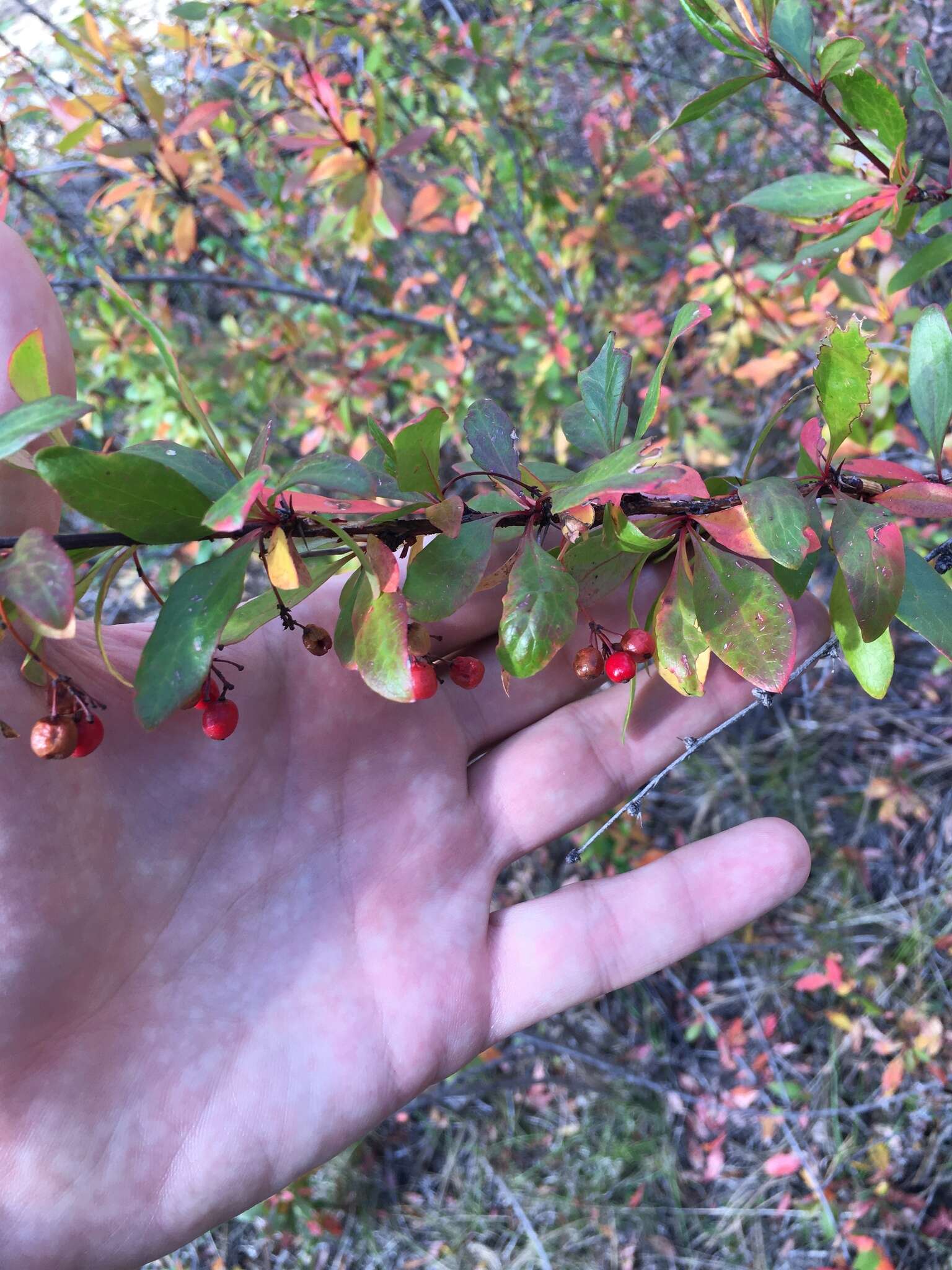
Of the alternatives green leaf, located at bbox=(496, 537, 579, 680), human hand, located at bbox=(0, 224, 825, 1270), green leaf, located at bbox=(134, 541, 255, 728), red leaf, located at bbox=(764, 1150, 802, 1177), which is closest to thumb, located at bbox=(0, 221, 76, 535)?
Result: human hand, located at bbox=(0, 224, 825, 1270)

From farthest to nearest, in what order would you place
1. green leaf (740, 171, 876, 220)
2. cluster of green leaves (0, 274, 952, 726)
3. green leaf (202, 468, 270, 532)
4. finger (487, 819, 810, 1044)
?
1. finger (487, 819, 810, 1044)
2. green leaf (740, 171, 876, 220)
3. cluster of green leaves (0, 274, 952, 726)
4. green leaf (202, 468, 270, 532)

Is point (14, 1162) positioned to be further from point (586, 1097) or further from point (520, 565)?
point (586, 1097)

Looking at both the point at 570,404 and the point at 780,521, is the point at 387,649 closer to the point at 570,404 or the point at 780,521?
the point at 780,521

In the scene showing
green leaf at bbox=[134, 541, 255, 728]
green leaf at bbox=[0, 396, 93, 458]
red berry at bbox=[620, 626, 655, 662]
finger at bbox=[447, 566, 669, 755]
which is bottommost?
finger at bbox=[447, 566, 669, 755]

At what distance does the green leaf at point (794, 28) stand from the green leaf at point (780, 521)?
0.65 meters

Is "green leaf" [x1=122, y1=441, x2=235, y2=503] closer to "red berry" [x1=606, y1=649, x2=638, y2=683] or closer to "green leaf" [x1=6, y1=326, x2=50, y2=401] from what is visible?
"green leaf" [x1=6, y1=326, x2=50, y2=401]

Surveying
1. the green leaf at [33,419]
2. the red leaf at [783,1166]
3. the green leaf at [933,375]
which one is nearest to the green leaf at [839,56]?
the green leaf at [933,375]

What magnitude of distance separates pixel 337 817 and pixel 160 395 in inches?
60.1

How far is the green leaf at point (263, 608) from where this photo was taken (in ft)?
3.49

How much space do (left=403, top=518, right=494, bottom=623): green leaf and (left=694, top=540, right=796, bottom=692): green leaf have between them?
0.94 feet

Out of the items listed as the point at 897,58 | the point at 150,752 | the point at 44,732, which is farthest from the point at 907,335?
the point at 44,732

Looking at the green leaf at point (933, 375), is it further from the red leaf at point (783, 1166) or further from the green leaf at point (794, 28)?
the red leaf at point (783, 1166)

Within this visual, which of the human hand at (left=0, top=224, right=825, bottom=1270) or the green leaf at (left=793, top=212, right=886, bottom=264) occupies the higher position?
the green leaf at (left=793, top=212, right=886, bottom=264)

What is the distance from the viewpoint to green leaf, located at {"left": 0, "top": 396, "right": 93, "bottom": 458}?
0.79 m
